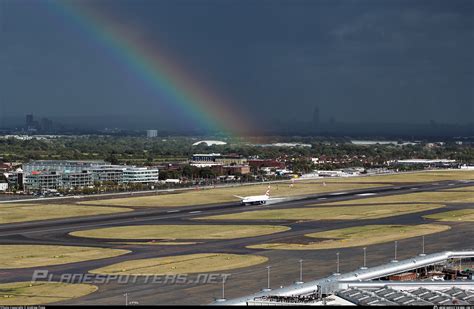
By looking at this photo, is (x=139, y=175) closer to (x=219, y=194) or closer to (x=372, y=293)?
(x=219, y=194)

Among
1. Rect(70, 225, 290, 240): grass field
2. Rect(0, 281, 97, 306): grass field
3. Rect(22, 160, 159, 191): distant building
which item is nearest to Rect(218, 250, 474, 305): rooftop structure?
Rect(0, 281, 97, 306): grass field

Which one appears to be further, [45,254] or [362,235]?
[362,235]

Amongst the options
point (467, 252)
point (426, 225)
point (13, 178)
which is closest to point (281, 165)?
point (13, 178)

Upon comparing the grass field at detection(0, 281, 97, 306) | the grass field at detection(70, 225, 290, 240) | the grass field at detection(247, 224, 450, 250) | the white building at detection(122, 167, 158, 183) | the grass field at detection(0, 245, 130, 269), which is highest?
the white building at detection(122, 167, 158, 183)

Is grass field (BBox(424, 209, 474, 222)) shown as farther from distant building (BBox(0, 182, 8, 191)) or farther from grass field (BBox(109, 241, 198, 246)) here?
distant building (BBox(0, 182, 8, 191))

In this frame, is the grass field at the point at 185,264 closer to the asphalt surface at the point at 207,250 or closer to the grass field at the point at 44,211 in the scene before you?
the asphalt surface at the point at 207,250

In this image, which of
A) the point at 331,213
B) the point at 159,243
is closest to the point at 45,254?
the point at 159,243

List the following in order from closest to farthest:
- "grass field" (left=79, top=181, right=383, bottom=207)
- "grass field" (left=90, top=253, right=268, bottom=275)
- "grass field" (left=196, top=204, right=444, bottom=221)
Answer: "grass field" (left=90, top=253, right=268, bottom=275) < "grass field" (left=196, top=204, right=444, bottom=221) < "grass field" (left=79, top=181, right=383, bottom=207)
